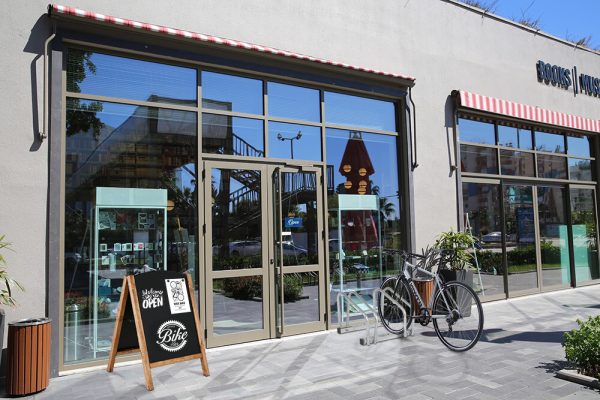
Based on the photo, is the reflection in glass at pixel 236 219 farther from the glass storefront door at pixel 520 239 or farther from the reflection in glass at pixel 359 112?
the glass storefront door at pixel 520 239

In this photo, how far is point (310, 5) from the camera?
7133mm

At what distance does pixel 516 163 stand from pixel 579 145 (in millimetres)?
2752

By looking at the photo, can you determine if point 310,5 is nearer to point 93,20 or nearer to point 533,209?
point 93,20

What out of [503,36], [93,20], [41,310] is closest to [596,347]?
[41,310]

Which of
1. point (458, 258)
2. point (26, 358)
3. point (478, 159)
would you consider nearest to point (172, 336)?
point (26, 358)

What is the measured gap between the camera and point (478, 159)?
9156mm

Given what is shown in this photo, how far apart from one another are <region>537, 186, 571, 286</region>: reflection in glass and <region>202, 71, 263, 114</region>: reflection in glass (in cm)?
694

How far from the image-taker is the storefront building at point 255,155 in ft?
16.8

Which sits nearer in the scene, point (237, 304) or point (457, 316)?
point (457, 316)

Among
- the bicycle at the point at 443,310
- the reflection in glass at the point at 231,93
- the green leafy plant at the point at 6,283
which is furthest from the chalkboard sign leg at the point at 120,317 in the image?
the bicycle at the point at 443,310

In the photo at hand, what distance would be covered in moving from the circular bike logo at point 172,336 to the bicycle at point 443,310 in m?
2.74

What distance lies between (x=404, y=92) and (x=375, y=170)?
4.85 feet

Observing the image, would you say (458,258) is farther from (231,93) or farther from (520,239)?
(231,93)

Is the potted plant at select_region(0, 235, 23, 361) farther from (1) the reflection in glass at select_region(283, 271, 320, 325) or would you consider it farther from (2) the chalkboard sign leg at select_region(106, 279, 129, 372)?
(1) the reflection in glass at select_region(283, 271, 320, 325)
